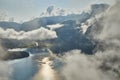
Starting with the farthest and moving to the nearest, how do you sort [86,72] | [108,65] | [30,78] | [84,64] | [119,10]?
[119,10] → [30,78] → [84,64] → [86,72] → [108,65]

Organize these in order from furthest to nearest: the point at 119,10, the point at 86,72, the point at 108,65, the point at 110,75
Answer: the point at 119,10 < the point at 86,72 < the point at 108,65 < the point at 110,75

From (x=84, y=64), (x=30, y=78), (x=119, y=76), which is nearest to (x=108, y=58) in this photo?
(x=119, y=76)

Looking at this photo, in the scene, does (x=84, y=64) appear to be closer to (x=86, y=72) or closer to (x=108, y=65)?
(x=86, y=72)

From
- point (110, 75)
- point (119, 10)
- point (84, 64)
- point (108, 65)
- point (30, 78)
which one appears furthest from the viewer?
point (119, 10)

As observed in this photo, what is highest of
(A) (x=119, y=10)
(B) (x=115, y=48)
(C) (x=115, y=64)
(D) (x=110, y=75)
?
(A) (x=119, y=10)

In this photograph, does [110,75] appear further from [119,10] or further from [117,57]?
[119,10]

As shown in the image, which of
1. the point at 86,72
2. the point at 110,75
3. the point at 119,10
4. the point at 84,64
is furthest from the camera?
the point at 119,10

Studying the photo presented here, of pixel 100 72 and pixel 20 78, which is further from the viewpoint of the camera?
pixel 20 78

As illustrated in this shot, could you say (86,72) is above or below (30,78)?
below

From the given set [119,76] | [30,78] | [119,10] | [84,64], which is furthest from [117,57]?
[119,10]
